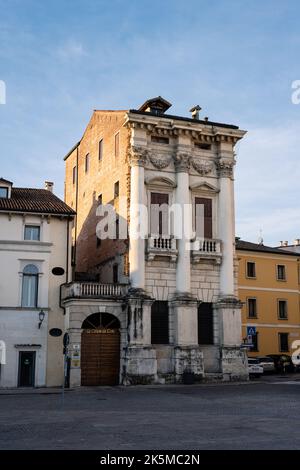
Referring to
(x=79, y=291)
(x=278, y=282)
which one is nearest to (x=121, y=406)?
(x=79, y=291)

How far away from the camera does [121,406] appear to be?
70.0 feet

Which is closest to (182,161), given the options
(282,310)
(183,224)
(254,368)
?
(183,224)

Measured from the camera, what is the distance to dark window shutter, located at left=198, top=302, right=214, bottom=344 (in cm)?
3631

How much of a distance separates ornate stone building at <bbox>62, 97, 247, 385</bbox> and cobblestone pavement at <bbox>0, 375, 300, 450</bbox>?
5976 mm

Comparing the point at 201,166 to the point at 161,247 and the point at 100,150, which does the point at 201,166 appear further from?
the point at 100,150

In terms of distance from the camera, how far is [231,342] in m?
36.3

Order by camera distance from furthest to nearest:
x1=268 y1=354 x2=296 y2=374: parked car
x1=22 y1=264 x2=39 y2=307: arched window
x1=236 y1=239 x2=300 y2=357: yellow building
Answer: x1=236 y1=239 x2=300 y2=357: yellow building < x1=268 y1=354 x2=296 y2=374: parked car < x1=22 y1=264 x2=39 y2=307: arched window

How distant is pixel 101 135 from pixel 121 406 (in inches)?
979

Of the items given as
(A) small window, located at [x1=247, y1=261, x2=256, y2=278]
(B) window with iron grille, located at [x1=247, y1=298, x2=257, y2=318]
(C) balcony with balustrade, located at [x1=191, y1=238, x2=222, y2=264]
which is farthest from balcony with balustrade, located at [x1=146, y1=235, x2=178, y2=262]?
(B) window with iron grille, located at [x1=247, y1=298, x2=257, y2=318]

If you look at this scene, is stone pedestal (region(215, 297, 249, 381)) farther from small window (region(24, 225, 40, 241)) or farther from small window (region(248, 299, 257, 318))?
small window (region(248, 299, 257, 318))

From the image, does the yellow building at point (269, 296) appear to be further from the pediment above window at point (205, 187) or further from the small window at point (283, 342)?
the pediment above window at point (205, 187)

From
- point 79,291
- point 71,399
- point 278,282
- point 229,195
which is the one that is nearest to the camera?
point 71,399

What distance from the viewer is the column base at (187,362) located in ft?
113

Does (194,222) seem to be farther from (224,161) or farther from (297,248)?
(297,248)
